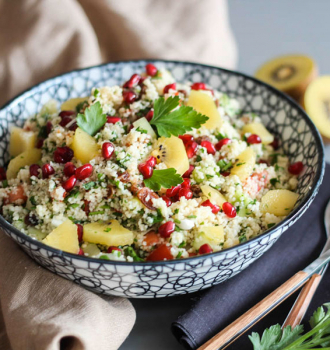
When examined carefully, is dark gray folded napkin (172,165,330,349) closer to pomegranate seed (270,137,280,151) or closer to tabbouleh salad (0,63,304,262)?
tabbouleh salad (0,63,304,262)

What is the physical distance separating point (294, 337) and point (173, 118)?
4.88 ft

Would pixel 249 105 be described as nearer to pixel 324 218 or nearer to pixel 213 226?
pixel 324 218

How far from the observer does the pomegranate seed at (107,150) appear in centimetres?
262

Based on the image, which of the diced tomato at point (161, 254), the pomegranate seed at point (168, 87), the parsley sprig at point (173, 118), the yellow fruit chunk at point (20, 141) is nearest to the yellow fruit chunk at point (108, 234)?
the diced tomato at point (161, 254)

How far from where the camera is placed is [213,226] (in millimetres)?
2510

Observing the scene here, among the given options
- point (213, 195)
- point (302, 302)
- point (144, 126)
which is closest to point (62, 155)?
point (144, 126)

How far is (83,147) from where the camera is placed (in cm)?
275

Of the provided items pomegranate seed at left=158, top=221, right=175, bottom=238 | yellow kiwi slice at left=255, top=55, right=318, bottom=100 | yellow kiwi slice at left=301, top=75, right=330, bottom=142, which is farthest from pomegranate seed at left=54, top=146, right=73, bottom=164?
yellow kiwi slice at left=255, top=55, right=318, bottom=100

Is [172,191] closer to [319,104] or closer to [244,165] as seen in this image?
[244,165]

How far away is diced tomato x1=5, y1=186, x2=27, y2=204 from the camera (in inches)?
109

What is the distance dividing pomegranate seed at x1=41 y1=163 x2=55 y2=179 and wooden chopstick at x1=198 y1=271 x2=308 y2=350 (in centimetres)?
139

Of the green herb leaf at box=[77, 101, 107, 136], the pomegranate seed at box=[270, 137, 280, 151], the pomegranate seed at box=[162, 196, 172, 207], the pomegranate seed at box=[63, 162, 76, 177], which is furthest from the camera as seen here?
the pomegranate seed at box=[270, 137, 280, 151]

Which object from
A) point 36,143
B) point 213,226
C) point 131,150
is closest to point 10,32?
point 36,143

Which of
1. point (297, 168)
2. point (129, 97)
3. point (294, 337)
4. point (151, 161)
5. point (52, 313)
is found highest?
point (129, 97)
